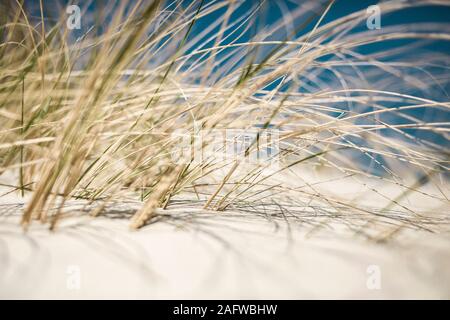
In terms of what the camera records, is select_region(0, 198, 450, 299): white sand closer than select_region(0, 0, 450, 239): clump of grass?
Yes

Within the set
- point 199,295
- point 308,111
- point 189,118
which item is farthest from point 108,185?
point 308,111
